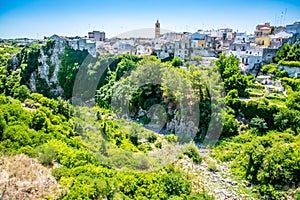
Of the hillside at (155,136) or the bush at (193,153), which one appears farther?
the bush at (193,153)

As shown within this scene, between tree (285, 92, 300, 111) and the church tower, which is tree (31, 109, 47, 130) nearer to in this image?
tree (285, 92, 300, 111)

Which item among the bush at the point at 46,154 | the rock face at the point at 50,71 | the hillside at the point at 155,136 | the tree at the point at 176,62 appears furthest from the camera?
the rock face at the point at 50,71

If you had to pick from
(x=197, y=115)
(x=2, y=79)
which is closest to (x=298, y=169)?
(x=197, y=115)

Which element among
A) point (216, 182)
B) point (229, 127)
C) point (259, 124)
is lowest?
point (216, 182)

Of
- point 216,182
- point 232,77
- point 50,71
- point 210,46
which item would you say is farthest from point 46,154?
point 210,46

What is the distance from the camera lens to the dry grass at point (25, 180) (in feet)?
31.5

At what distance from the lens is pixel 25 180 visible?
33.9 feet

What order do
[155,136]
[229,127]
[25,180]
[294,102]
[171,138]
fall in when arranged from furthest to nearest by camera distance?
1. [155,136]
2. [171,138]
3. [229,127]
4. [294,102]
5. [25,180]

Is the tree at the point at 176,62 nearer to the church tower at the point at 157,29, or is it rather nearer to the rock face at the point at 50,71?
the church tower at the point at 157,29

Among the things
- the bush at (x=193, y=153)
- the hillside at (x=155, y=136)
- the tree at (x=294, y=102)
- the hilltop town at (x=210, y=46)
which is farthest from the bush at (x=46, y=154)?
the hilltop town at (x=210, y=46)

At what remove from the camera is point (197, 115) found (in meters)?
22.1

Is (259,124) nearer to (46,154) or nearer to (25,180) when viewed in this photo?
(46,154)

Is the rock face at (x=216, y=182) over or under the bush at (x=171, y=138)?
under

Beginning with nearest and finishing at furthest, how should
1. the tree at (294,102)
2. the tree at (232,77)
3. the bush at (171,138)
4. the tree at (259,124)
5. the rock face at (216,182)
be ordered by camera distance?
the rock face at (216,182) < the tree at (294,102) < the tree at (259,124) < the bush at (171,138) < the tree at (232,77)
